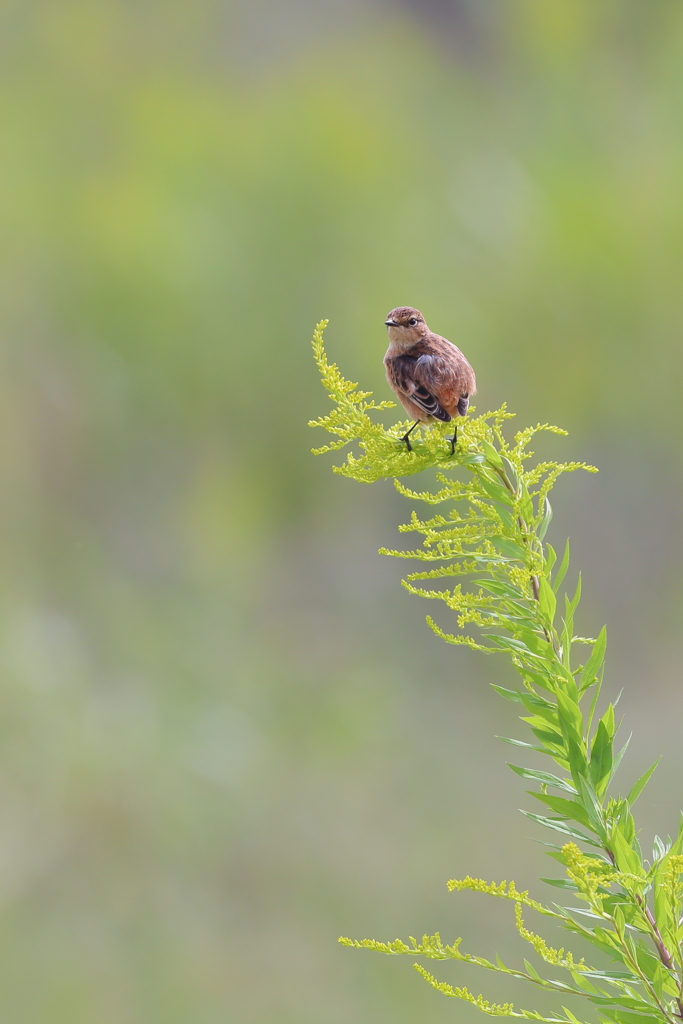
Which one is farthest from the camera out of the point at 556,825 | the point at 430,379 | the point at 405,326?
the point at 405,326

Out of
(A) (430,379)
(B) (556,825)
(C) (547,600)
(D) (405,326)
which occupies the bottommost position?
(B) (556,825)

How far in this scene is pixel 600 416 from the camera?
3281 millimetres

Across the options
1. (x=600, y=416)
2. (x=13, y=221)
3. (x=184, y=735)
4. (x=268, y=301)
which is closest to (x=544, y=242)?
(x=600, y=416)

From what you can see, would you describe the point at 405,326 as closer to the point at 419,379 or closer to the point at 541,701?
the point at 419,379

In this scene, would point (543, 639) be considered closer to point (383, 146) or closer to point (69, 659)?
point (69, 659)

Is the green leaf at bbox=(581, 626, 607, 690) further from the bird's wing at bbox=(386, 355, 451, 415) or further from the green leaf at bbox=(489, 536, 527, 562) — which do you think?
→ the bird's wing at bbox=(386, 355, 451, 415)

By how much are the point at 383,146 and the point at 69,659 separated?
2408mm

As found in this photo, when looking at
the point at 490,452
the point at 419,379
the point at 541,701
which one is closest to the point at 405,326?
the point at 419,379

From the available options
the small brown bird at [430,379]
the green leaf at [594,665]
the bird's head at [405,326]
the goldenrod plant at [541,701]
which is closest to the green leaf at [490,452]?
the goldenrod plant at [541,701]

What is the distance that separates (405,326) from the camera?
106 centimetres

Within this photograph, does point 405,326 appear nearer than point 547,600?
No

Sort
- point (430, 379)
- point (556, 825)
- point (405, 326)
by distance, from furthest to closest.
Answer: point (405, 326) → point (430, 379) → point (556, 825)

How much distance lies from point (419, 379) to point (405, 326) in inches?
7.5

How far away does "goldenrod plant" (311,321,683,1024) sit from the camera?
457 mm
